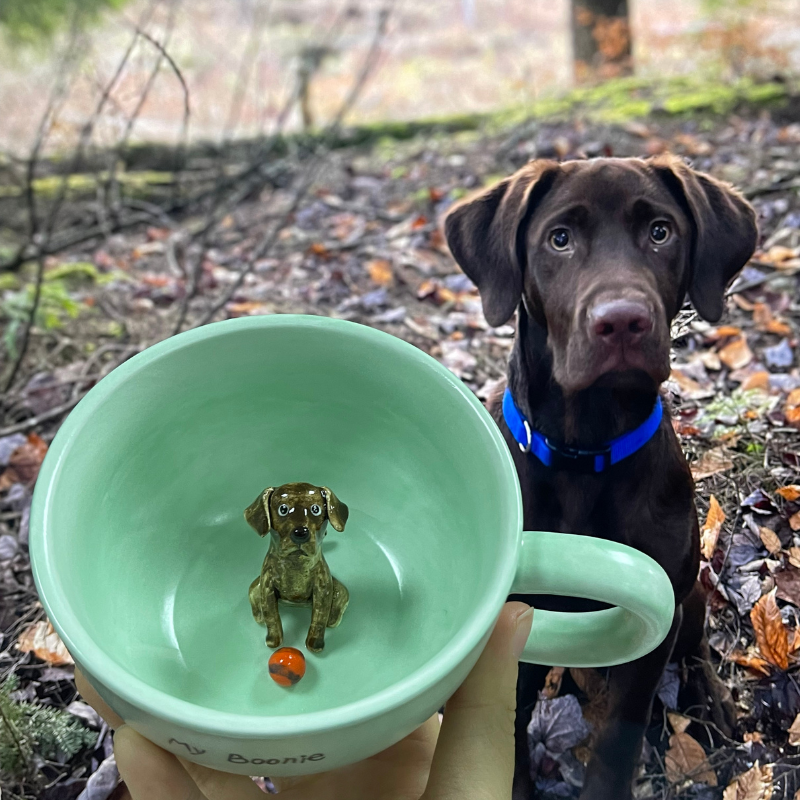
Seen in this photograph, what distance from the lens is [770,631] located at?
110 cm

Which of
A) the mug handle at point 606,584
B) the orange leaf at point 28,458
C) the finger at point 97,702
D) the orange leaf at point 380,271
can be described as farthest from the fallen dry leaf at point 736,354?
the orange leaf at point 28,458

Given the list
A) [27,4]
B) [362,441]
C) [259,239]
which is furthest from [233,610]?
[27,4]

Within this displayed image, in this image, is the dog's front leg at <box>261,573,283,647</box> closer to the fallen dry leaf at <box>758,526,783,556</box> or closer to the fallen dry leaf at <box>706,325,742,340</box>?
the fallen dry leaf at <box>758,526,783,556</box>

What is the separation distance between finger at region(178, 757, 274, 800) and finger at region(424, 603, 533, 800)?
24cm

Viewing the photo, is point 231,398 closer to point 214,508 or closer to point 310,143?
point 214,508

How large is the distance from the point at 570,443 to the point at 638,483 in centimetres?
10

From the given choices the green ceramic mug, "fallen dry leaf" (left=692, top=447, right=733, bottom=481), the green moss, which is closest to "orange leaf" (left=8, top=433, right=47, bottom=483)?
the green ceramic mug

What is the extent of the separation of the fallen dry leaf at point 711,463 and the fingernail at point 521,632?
1.28 ft

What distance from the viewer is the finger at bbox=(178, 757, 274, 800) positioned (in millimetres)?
927

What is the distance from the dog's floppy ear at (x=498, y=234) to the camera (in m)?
1.08

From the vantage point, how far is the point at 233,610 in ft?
3.60

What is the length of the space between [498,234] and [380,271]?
118 centimetres

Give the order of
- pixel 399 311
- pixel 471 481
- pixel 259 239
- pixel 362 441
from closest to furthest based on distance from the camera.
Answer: pixel 471 481, pixel 362 441, pixel 399 311, pixel 259 239

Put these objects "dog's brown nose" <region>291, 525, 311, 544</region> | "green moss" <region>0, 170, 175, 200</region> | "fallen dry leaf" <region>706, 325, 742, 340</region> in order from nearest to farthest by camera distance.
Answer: "dog's brown nose" <region>291, 525, 311, 544</region> < "fallen dry leaf" <region>706, 325, 742, 340</region> < "green moss" <region>0, 170, 175, 200</region>
